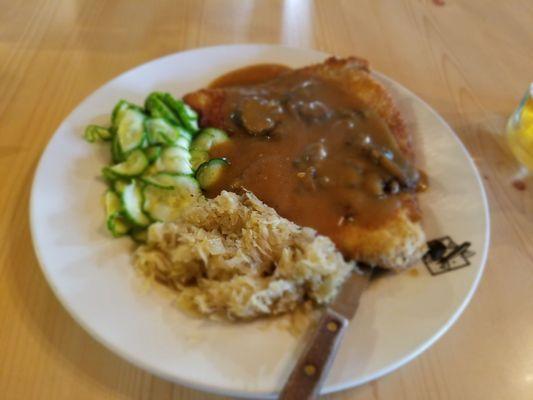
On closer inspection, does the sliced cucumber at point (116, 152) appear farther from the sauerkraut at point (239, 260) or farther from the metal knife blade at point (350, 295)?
the metal knife blade at point (350, 295)

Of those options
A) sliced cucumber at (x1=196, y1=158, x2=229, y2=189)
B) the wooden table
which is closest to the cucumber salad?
sliced cucumber at (x1=196, y1=158, x2=229, y2=189)

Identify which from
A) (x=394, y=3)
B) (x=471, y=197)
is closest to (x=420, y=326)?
(x=471, y=197)

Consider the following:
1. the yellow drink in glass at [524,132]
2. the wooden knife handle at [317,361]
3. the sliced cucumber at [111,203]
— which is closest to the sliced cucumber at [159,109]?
the sliced cucumber at [111,203]

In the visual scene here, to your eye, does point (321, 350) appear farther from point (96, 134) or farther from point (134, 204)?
point (96, 134)

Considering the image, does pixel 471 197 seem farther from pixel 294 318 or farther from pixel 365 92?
pixel 294 318

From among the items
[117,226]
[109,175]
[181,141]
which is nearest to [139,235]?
[117,226]

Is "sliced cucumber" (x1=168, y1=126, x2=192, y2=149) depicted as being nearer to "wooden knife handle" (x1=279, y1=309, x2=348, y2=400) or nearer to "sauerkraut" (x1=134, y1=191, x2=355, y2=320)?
"sauerkraut" (x1=134, y1=191, x2=355, y2=320)
